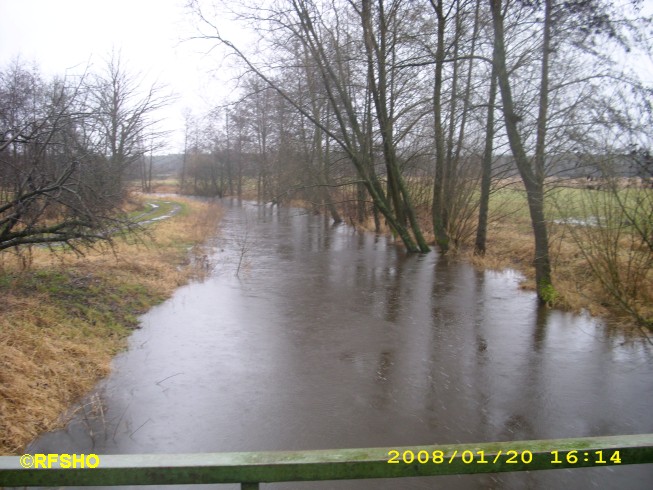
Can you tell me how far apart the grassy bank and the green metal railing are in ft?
11.2

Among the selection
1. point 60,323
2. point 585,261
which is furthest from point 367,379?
point 585,261

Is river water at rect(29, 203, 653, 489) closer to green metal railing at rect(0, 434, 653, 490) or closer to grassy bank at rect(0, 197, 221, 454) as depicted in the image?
grassy bank at rect(0, 197, 221, 454)

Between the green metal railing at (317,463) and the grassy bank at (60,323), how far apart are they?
343 cm

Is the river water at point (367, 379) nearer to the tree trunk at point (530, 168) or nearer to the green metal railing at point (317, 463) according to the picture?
the tree trunk at point (530, 168)

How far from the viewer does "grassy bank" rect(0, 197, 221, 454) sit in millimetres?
5359

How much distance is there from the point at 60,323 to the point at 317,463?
6926mm

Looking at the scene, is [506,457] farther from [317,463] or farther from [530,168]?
[530,168]

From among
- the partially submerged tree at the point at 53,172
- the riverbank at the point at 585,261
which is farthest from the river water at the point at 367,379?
the partially submerged tree at the point at 53,172

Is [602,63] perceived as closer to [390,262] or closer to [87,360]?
[390,262]

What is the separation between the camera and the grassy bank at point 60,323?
211 inches

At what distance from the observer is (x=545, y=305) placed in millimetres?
10641

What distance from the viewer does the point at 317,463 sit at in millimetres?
2076

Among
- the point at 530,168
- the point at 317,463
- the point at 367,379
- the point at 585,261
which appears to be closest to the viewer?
the point at 317,463

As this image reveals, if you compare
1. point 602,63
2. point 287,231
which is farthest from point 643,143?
point 287,231
